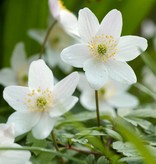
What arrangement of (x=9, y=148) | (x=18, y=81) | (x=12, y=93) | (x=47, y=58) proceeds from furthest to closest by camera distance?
(x=47, y=58)
(x=18, y=81)
(x=12, y=93)
(x=9, y=148)

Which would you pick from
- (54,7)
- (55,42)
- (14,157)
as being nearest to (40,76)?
(14,157)

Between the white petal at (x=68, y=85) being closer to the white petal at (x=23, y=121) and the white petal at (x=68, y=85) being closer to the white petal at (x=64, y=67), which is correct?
the white petal at (x=23, y=121)

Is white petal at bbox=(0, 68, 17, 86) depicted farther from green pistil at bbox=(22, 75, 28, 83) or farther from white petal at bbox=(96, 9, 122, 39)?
white petal at bbox=(96, 9, 122, 39)

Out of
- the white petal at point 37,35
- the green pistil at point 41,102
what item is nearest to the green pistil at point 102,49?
the green pistil at point 41,102

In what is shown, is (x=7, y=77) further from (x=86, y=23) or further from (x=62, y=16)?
(x=86, y=23)

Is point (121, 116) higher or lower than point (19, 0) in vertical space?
lower

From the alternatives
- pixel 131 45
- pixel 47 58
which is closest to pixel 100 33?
pixel 131 45

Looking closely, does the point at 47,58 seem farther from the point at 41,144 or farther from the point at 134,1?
the point at 41,144

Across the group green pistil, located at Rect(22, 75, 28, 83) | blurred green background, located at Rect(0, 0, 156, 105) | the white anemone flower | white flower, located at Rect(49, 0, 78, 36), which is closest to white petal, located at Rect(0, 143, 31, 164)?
the white anemone flower
